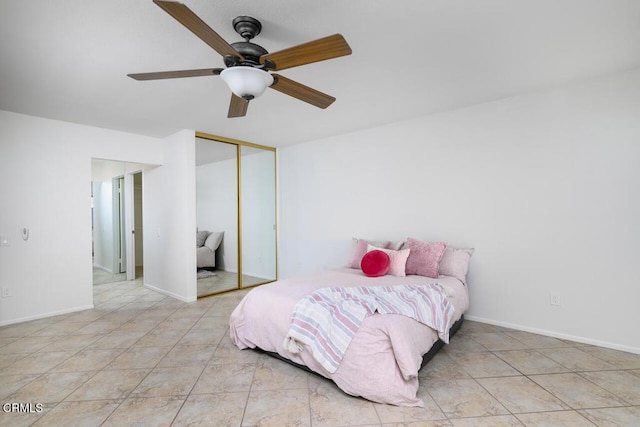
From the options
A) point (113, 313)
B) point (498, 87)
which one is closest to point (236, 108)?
point (498, 87)

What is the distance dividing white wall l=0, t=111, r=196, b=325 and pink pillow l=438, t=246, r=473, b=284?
10.8ft

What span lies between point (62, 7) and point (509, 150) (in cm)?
381

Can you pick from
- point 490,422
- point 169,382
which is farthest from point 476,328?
point 169,382

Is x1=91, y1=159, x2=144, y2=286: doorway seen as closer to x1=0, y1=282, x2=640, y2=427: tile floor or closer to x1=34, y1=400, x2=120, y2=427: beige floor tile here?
x1=0, y1=282, x2=640, y2=427: tile floor

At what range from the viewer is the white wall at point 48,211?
3500 mm

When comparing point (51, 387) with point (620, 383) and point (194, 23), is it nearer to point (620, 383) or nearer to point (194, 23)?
point (194, 23)

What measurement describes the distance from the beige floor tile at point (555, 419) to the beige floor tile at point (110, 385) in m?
2.53

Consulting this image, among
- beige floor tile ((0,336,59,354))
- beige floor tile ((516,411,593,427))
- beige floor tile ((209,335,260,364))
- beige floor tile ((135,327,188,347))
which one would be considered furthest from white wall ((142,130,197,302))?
beige floor tile ((516,411,593,427))

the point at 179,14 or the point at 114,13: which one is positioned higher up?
the point at 114,13

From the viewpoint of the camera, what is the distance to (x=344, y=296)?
2.50 meters

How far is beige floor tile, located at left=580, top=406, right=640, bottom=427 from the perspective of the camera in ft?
5.79

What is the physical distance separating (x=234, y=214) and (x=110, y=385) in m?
2.97

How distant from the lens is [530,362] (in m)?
2.50

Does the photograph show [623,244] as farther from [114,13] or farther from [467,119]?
[114,13]
